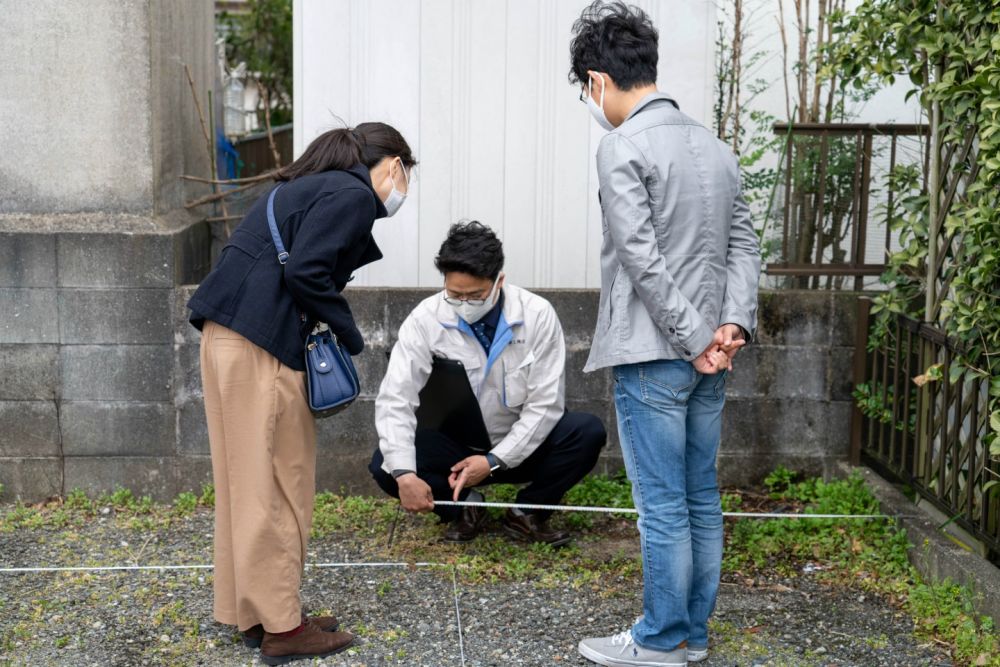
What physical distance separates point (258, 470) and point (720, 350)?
1.43m

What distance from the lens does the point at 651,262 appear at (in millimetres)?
3186

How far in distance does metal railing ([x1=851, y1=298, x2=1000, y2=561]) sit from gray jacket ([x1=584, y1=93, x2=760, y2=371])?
45.8 inches

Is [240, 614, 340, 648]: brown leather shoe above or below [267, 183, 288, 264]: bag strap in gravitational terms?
below

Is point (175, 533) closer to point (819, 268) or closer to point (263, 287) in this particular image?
point (263, 287)

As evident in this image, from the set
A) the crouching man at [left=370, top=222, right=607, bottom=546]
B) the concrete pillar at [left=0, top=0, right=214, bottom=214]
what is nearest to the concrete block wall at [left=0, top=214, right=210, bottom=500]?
the concrete pillar at [left=0, top=0, right=214, bottom=214]

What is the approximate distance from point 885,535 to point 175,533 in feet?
9.56

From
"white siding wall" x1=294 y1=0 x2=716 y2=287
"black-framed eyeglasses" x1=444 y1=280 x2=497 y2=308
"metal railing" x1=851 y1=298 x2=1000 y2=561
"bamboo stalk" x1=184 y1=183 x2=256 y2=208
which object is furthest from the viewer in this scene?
"bamboo stalk" x1=184 y1=183 x2=256 y2=208

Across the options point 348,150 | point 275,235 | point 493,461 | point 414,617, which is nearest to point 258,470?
point 275,235

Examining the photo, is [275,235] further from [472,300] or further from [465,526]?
[465,526]

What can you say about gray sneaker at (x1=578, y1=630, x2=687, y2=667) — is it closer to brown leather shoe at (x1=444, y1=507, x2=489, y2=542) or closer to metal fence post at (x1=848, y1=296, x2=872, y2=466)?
brown leather shoe at (x1=444, y1=507, x2=489, y2=542)

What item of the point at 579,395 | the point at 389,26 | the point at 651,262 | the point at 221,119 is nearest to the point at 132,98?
the point at 389,26

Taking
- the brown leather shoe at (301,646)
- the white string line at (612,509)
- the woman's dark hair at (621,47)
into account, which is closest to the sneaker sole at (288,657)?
the brown leather shoe at (301,646)

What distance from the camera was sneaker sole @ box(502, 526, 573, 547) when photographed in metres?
4.53

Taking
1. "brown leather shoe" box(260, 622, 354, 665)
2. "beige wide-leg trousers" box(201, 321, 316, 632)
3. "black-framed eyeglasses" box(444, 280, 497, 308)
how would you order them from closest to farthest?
1. "beige wide-leg trousers" box(201, 321, 316, 632)
2. "brown leather shoe" box(260, 622, 354, 665)
3. "black-framed eyeglasses" box(444, 280, 497, 308)
